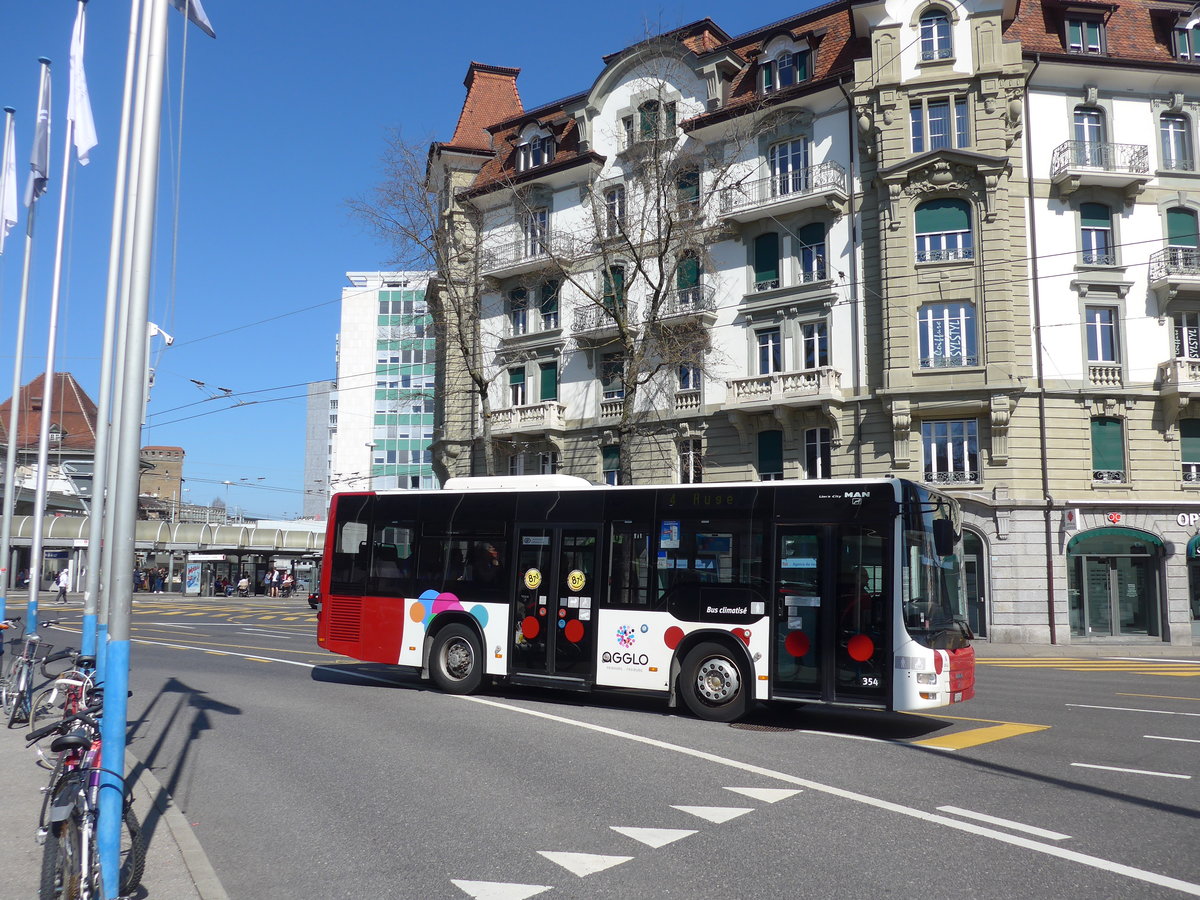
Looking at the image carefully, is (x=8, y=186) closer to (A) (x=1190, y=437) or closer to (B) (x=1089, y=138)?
(B) (x=1089, y=138)

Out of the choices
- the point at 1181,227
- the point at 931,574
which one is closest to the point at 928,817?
the point at 931,574

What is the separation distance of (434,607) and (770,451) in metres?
17.8

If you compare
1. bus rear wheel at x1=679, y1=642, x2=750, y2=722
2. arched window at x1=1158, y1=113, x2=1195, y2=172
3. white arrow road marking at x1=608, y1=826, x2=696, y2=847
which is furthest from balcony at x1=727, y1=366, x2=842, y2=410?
white arrow road marking at x1=608, y1=826, x2=696, y2=847

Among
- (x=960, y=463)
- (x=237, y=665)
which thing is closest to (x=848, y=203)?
(x=960, y=463)

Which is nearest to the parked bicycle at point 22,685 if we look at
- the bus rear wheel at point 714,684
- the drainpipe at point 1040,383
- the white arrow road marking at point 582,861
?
the bus rear wheel at point 714,684

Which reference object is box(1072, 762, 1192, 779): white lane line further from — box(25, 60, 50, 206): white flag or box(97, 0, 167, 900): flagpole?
box(25, 60, 50, 206): white flag

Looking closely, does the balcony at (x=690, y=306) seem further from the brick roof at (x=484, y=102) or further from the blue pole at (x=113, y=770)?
the blue pole at (x=113, y=770)

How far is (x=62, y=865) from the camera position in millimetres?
4957

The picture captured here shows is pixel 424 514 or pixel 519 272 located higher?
pixel 519 272

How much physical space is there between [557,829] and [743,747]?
12.4 ft

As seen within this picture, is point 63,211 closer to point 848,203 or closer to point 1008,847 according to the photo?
point 1008,847

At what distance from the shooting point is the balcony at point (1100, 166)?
28.2 metres

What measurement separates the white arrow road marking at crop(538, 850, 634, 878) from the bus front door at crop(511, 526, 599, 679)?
6.81 meters

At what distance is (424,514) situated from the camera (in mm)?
15281
